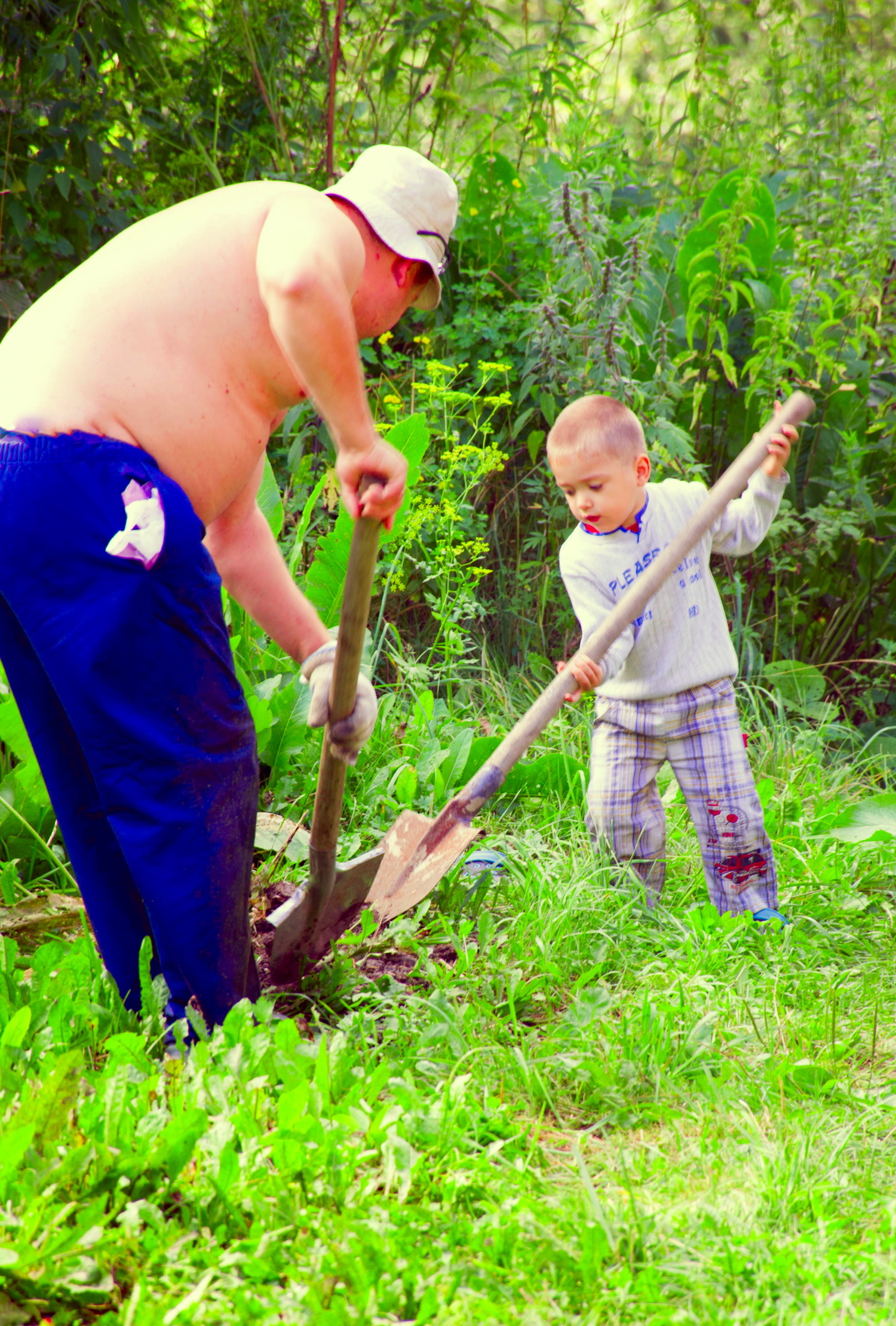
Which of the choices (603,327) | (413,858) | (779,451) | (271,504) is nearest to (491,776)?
(413,858)

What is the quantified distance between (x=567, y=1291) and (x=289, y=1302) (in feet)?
1.18

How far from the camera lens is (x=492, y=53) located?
180 inches

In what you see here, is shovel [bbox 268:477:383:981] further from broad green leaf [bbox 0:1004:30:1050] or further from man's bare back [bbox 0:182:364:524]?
broad green leaf [bbox 0:1004:30:1050]

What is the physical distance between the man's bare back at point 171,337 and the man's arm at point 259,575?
0.34 m

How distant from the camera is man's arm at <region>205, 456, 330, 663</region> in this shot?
2.15 meters

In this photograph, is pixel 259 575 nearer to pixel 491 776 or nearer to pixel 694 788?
pixel 491 776

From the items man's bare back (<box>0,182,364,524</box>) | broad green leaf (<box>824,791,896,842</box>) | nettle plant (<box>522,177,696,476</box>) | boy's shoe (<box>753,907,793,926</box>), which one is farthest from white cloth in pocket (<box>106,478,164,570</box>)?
Result: nettle plant (<box>522,177,696,476</box>)

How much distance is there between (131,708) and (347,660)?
1.23 feet

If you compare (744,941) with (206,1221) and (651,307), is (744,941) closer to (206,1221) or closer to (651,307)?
(206,1221)

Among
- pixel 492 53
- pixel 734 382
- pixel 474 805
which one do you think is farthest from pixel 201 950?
pixel 492 53

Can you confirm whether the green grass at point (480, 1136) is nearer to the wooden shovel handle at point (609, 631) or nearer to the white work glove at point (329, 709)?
Result: the wooden shovel handle at point (609, 631)

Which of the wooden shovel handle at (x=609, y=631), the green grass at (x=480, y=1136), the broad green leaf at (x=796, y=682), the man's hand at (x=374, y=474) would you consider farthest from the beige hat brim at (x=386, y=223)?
the broad green leaf at (x=796, y=682)

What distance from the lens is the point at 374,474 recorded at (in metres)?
1.70

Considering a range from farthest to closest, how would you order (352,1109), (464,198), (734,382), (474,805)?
1. (464,198)
2. (734,382)
3. (474,805)
4. (352,1109)
